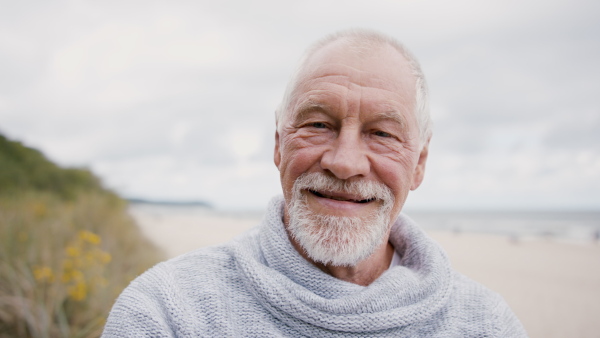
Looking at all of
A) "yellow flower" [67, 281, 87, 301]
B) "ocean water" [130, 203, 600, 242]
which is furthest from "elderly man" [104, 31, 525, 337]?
"ocean water" [130, 203, 600, 242]

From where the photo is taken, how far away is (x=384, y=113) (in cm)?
174

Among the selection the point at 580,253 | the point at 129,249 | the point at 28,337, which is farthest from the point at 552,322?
the point at 580,253

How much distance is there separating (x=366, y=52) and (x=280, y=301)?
3.61ft

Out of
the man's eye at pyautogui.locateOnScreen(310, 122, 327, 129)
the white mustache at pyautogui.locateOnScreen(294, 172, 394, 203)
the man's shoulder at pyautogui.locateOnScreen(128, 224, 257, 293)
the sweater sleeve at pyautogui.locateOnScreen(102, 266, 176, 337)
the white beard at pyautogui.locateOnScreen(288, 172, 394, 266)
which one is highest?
the man's eye at pyautogui.locateOnScreen(310, 122, 327, 129)

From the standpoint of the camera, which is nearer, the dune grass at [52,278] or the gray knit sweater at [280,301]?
the gray knit sweater at [280,301]

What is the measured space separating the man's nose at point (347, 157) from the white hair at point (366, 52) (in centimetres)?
33

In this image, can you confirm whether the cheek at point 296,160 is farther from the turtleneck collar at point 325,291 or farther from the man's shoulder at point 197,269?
the man's shoulder at point 197,269

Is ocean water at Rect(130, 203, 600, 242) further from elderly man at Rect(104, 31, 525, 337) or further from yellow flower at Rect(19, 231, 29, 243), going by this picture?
elderly man at Rect(104, 31, 525, 337)

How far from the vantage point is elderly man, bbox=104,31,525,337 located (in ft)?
5.18

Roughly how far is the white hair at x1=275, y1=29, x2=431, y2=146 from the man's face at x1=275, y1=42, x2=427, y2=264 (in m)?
0.04

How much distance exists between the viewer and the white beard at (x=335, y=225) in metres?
1.71

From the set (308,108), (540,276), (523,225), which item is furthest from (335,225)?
(523,225)

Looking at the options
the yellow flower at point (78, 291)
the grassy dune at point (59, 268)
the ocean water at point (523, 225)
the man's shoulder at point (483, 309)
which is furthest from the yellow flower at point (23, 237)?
the ocean water at point (523, 225)

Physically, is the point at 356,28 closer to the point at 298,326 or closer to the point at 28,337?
the point at 298,326
